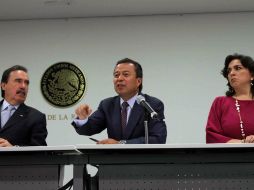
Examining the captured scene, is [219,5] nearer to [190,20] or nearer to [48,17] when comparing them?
[190,20]

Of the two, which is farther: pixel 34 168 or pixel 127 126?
pixel 127 126

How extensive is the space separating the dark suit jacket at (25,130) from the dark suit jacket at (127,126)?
1.04 feet

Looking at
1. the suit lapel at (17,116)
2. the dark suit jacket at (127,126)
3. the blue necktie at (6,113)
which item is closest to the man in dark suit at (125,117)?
the dark suit jacket at (127,126)

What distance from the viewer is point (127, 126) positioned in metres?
3.21

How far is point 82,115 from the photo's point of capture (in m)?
3.01

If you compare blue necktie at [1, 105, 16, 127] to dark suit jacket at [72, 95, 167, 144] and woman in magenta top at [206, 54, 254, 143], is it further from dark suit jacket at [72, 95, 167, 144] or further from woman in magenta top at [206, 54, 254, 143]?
woman in magenta top at [206, 54, 254, 143]

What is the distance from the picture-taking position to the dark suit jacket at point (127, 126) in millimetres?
3104

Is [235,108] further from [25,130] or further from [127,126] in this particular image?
[25,130]

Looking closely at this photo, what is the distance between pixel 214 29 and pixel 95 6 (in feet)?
4.86

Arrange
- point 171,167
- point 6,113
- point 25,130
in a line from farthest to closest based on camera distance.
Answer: point 6,113 → point 25,130 → point 171,167

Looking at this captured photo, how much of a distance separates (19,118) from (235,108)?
1642mm

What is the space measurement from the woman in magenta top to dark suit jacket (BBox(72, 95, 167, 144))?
367 mm

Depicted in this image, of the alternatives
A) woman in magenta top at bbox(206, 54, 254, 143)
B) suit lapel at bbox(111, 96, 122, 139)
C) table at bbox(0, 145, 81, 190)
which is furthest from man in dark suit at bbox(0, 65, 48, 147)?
woman in magenta top at bbox(206, 54, 254, 143)

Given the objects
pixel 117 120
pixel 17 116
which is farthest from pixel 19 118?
pixel 117 120
